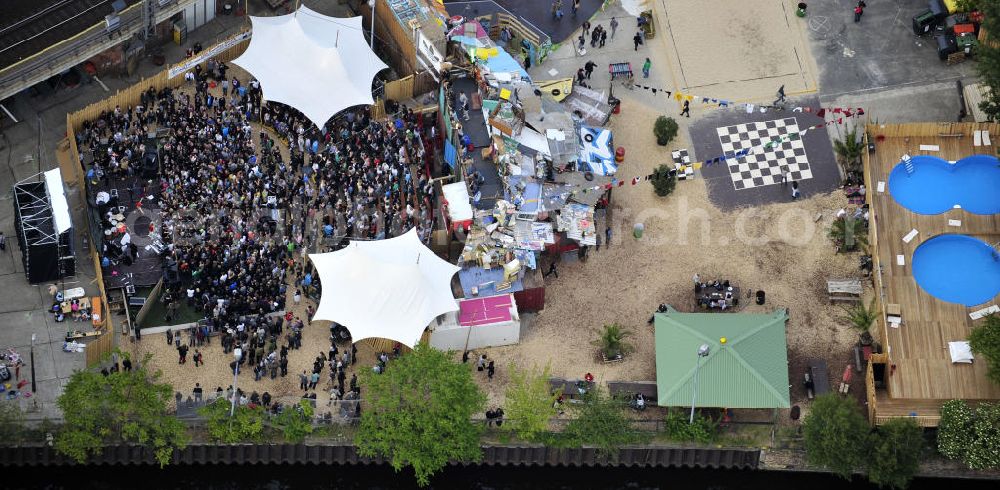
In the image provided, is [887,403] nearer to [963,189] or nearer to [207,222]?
[963,189]

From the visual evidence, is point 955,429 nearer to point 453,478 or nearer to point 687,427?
point 687,427

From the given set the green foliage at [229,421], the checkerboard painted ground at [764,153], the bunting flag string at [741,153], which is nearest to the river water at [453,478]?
the green foliage at [229,421]

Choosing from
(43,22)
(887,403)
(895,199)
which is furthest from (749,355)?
(43,22)

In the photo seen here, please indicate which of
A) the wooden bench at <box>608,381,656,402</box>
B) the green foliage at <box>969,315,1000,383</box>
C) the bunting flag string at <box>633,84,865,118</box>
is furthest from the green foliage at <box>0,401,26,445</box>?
the green foliage at <box>969,315,1000,383</box>

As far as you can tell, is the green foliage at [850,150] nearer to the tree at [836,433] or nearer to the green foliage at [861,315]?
the green foliage at [861,315]

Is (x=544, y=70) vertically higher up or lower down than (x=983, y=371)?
higher up

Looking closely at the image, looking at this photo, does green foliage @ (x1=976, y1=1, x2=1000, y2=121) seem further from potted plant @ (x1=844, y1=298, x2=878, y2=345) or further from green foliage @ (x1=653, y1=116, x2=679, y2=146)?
green foliage @ (x1=653, y1=116, x2=679, y2=146)
